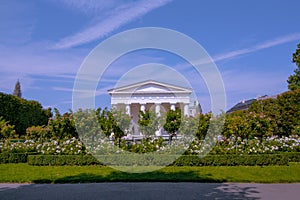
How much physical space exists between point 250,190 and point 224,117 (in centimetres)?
766

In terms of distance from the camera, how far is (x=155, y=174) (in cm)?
844

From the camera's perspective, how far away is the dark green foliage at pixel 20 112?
29.7 meters

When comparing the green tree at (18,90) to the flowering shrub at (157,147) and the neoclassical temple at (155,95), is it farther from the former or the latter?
the flowering shrub at (157,147)

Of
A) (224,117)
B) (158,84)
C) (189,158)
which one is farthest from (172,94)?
(189,158)

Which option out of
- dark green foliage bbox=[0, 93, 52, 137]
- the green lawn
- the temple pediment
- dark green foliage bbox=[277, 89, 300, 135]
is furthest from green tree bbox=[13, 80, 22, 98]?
the green lawn

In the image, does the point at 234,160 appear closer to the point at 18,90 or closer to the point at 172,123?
the point at 172,123

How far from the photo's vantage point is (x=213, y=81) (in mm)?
9484

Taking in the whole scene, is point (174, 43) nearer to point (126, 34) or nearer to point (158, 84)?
point (126, 34)

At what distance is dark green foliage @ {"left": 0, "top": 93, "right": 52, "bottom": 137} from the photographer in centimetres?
2966

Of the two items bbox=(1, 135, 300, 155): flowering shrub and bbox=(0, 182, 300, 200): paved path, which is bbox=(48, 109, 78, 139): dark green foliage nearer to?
bbox=(1, 135, 300, 155): flowering shrub

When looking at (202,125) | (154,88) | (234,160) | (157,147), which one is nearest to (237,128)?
(202,125)

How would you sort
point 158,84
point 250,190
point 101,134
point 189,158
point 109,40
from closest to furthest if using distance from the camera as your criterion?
1. point 250,190
2. point 109,40
3. point 189,158
4. point 101,134
5. point 158,84

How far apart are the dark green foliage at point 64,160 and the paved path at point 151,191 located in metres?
3.05

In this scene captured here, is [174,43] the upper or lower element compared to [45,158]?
upper
